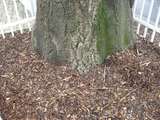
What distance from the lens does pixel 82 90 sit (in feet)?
9.20

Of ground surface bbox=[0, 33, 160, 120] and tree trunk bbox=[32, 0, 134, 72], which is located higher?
tree trunk bbox=[32, 0, 134, 72]

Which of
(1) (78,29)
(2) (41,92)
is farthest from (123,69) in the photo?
(2) (41,92)

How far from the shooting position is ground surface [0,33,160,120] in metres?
2.70

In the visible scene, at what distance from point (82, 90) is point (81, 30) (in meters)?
0.61

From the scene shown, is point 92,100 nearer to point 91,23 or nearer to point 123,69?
point 123,69

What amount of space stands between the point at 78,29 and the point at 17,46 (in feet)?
3.47

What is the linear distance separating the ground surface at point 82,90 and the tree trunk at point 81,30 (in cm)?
13

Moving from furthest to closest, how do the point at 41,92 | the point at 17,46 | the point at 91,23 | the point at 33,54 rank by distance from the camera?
the point at 17,46 → the point at 33,54 → the point at 41,92 → the point at 91,23

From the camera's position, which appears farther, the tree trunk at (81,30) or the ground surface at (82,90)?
the ground surface at (82,90)

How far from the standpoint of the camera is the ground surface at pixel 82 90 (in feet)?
8.87

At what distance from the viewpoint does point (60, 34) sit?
2.71 m

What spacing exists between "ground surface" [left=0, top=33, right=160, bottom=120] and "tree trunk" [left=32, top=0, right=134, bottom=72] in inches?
5.2

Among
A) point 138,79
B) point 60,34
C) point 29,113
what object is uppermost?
point 60,34

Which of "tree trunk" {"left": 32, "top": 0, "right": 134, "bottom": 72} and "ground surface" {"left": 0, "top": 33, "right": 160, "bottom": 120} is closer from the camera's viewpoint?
"tree trunk" {"left": 32, "top": 0, "right": 134, "bottom": 72}
